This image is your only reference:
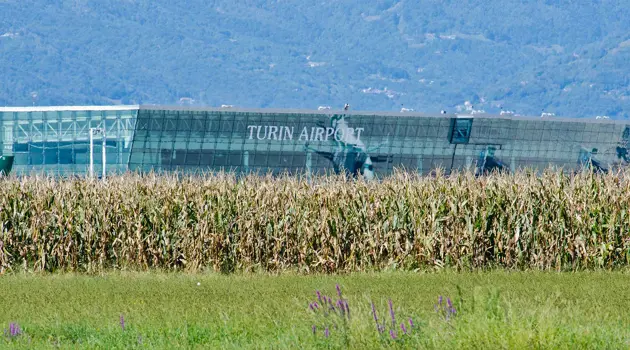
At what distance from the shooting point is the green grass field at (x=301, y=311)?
13570 millimetres

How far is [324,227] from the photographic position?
24.9 m

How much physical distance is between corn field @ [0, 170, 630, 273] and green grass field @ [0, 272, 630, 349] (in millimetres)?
1016

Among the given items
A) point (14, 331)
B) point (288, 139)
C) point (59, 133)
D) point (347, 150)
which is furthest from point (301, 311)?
point (347, 150)

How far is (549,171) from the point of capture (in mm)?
26297

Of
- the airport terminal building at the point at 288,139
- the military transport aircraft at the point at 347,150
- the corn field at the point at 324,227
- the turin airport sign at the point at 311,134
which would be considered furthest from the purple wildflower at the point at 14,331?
the military transport aircraft at the point at 347,150

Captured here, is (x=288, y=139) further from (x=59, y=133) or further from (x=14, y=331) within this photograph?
(x=14, y=331)

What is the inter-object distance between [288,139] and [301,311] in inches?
3884

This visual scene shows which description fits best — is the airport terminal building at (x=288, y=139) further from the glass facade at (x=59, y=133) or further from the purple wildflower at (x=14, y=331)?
the purple wildflower at (x=14, y=331)

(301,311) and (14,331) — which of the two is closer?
(14,331)

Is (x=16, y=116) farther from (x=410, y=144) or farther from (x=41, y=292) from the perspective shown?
(x=41, y=292)

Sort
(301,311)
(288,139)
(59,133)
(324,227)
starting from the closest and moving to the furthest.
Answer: (301,311)
(324,227)
(59,133)
(288,139)

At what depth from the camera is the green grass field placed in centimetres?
Answer: 1357

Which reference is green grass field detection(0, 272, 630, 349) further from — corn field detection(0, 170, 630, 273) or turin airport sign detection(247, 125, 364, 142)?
turin airport sign detection(247, 125, 364, 142)

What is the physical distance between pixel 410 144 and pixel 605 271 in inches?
3737
